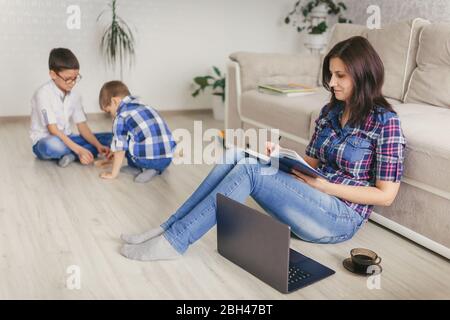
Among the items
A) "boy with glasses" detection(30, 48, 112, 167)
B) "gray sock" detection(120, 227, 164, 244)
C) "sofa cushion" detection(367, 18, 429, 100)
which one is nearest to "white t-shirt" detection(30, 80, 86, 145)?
"boy with glasses" detection(30, 48, 112, 167)

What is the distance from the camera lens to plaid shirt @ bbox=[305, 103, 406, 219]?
1.93 metres

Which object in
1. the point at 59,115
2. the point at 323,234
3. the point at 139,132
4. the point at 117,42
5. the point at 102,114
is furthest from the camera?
the point at 102,114

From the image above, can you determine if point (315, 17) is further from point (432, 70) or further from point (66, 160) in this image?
point (66, 160)

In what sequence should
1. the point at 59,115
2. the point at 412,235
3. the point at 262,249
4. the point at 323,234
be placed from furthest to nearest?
the point at 59,115
the point at 412,235
the point at 323,234
the point at 262,249

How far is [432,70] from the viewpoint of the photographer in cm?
283

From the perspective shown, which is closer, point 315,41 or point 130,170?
point 130,170

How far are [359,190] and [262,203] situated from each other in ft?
1.16

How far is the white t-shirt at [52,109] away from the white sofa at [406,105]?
1057 millimetres

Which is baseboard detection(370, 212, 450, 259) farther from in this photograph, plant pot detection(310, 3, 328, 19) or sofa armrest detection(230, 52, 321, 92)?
plant pot detection(310, 3, 328, 19)

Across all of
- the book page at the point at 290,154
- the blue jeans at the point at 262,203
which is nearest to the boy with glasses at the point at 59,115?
the blue jeans at the point at 262,203

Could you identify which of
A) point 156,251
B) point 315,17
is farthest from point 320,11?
point 156,251

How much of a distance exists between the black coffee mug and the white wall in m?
3.13

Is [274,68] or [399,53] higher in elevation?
[399,53]

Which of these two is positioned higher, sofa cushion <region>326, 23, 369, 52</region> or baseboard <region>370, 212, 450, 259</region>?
sofa cushion <region>326, 23, 369, 52</region>
